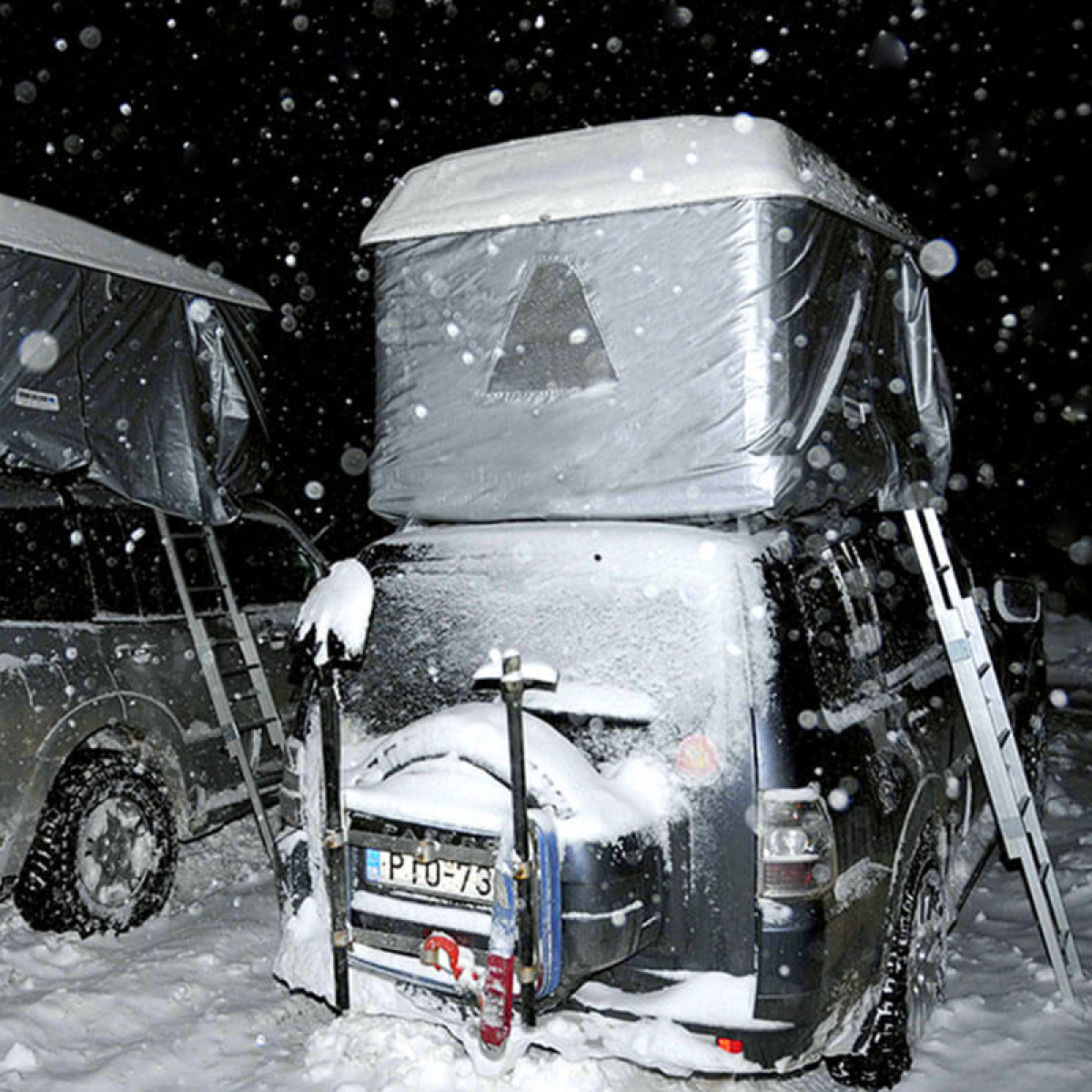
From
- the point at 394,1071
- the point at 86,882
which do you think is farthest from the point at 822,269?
the point at 86,882

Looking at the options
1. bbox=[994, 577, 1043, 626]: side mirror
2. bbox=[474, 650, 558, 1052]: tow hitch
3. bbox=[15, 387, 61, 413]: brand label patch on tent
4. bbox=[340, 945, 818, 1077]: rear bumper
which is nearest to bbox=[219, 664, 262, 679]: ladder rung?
bbox=[15, 387, 61, 413]: brand label patch on tent

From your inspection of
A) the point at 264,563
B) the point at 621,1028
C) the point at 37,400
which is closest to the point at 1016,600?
the point at 621,1028

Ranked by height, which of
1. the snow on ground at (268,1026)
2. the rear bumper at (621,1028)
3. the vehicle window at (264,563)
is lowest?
the snow on ground at (268,1026)

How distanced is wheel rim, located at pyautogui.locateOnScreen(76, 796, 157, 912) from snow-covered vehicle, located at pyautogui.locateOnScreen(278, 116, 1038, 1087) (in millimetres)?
1574

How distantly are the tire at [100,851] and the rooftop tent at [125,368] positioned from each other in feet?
Answer: 4.88

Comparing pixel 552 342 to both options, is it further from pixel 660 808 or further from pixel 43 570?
pixel 43 570

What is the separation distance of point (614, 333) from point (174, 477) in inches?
118

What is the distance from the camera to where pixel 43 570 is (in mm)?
5004

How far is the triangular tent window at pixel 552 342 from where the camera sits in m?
4.04

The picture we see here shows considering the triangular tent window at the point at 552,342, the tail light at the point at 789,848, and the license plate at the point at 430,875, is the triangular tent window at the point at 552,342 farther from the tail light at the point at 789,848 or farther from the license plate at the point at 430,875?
the license plate at the point at 430,875

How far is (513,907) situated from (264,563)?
4.30m

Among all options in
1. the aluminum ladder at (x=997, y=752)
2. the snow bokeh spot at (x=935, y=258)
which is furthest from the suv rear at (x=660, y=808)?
the snow bokeh spot at (x=935, y=258)

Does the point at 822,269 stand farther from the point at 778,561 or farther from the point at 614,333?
the point at 778,561

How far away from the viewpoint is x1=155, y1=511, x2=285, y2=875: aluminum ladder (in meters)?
5.68
